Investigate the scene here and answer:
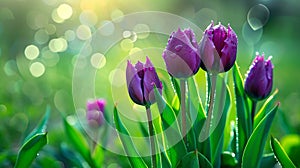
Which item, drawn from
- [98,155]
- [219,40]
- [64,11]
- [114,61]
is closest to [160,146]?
[219,40]

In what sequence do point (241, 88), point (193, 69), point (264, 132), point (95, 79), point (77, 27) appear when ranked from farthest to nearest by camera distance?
point (77, 27)
point (95, 79)
point (241, 88)
point (264, 132)
point (193, 69)

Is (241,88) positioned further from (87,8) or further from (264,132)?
(87,8)

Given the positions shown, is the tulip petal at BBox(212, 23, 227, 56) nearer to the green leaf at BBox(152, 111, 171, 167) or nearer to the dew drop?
the green leaf at BBox(152, 111, 171, 167)

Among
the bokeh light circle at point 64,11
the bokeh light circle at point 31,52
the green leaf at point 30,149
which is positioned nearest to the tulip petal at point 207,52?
the green leaf at point 30,149

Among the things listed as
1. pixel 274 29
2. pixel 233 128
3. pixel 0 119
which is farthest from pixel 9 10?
pixel 274 29

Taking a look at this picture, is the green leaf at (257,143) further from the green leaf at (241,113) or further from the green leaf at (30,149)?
the green leaf at (30,149)

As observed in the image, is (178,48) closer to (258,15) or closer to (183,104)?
(183,104)

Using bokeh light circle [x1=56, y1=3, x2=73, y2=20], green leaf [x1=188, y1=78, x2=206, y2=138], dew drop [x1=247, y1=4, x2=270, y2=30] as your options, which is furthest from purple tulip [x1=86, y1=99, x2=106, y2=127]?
dew drop [x1=247, y1=4, x2=270, y2=30]
